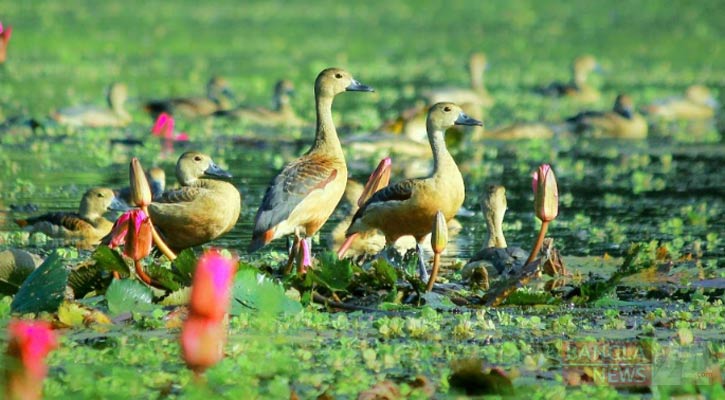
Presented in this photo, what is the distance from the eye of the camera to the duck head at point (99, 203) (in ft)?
36.7

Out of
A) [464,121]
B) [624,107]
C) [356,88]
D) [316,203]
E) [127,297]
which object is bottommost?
[127,297]

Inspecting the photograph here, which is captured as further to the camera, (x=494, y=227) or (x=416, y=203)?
(x=494, y=227)

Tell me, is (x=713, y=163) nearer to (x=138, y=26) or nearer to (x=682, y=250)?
(x=682, y=250)

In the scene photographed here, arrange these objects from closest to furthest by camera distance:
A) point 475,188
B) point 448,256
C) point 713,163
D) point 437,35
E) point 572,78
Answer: point 448,256 → point 475,188 → point 713,163 → point 572,78 → point 437,35

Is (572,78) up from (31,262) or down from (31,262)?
up

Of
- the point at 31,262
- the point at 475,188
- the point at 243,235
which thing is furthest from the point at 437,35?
the point at 31,262

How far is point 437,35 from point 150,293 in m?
26.4

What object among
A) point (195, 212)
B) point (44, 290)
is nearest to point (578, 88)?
point (195, 212)

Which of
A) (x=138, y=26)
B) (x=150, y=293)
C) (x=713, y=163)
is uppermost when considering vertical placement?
(x=138, y=26)

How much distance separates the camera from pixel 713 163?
15.7m

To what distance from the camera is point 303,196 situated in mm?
8961

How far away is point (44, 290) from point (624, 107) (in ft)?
40.9

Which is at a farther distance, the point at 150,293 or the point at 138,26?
the point at 138,26

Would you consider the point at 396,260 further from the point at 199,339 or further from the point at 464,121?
the point at 199,339
